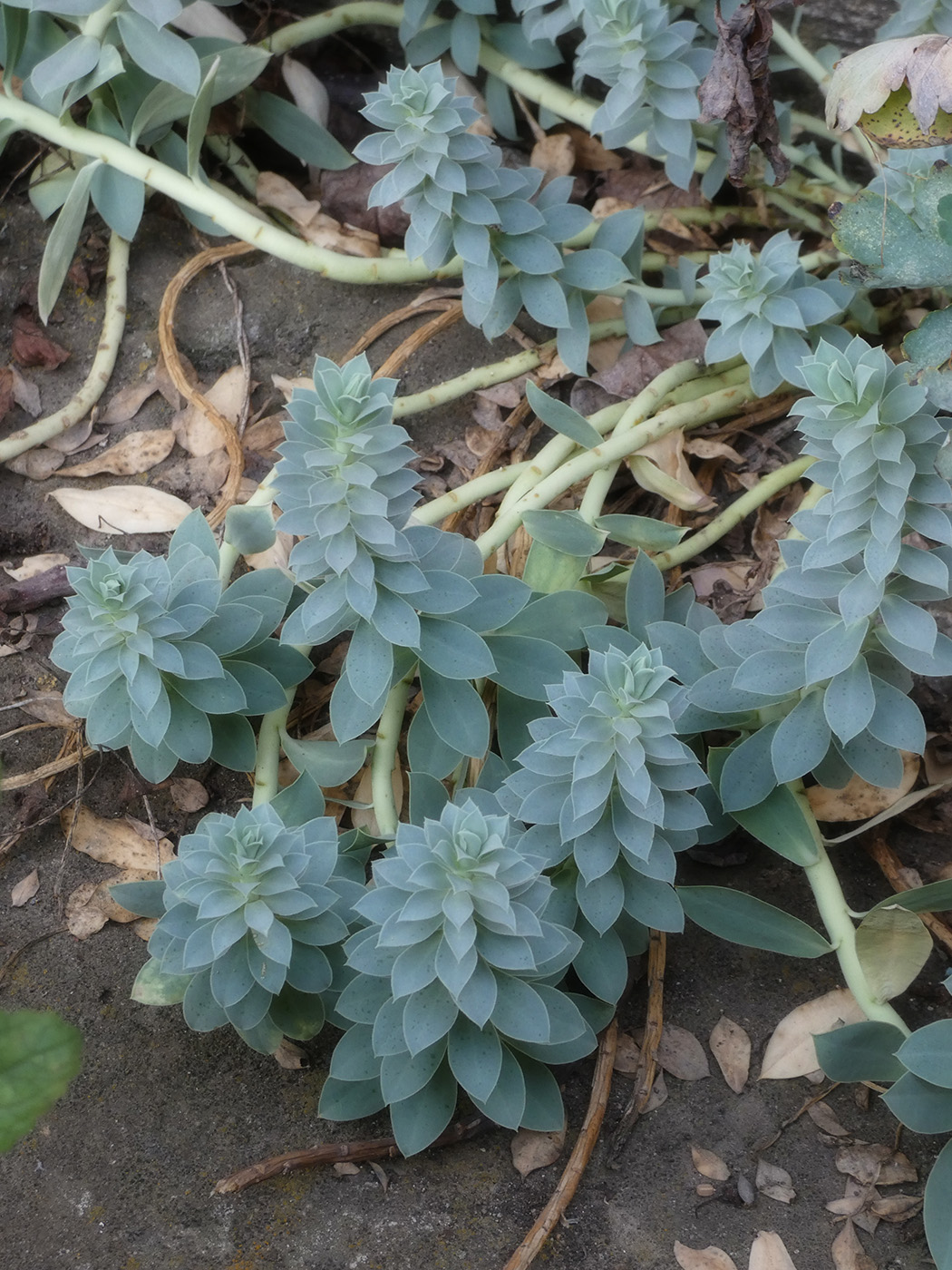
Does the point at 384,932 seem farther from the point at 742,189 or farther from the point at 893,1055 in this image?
the point at 742,189

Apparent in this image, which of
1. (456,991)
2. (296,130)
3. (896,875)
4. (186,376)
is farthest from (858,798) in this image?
(296,130)

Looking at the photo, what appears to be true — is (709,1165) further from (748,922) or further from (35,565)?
(35,565)

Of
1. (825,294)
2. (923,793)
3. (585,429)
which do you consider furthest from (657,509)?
(923,793)

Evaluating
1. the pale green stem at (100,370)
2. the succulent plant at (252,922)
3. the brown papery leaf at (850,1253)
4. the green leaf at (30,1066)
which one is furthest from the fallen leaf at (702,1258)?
the pale green stem at (100,370)

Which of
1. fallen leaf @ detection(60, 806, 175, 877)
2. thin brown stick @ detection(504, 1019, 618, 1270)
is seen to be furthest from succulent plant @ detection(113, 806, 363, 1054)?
thin brown stick @ detection(504, 1019, 618, 1270)

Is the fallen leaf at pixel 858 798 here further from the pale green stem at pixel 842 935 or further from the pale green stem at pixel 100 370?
the pale green stem at pixel 100 370

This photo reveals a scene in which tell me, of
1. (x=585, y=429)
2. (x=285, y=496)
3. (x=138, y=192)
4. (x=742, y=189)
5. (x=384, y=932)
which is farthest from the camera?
(x=742, y=189)

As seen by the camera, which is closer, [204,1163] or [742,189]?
[204,1163]
